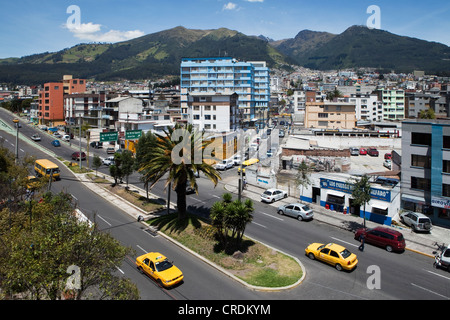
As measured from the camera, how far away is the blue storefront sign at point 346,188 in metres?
30.3

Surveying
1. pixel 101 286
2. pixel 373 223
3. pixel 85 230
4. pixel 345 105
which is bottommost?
pixel 373 223

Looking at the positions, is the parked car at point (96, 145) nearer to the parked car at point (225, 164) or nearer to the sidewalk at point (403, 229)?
the parked car at point (225, 164)

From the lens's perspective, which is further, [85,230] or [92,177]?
[92,177]

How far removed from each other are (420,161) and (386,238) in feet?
41.4

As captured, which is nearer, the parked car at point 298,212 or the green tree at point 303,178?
the parked car at point 298,212

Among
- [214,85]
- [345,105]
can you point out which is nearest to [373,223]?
[345,105]

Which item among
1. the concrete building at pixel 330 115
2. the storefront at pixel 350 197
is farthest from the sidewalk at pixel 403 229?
the concrete building at pixel 330 115

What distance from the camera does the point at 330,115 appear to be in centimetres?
9075

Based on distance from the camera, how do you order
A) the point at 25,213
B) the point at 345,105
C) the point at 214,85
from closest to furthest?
the point at 25,213
the point at 345,105
the point at 214,85

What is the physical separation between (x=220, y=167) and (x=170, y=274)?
3410 centimetres

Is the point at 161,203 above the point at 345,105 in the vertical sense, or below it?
below

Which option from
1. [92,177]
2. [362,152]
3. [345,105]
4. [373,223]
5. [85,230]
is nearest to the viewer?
[85,230]
